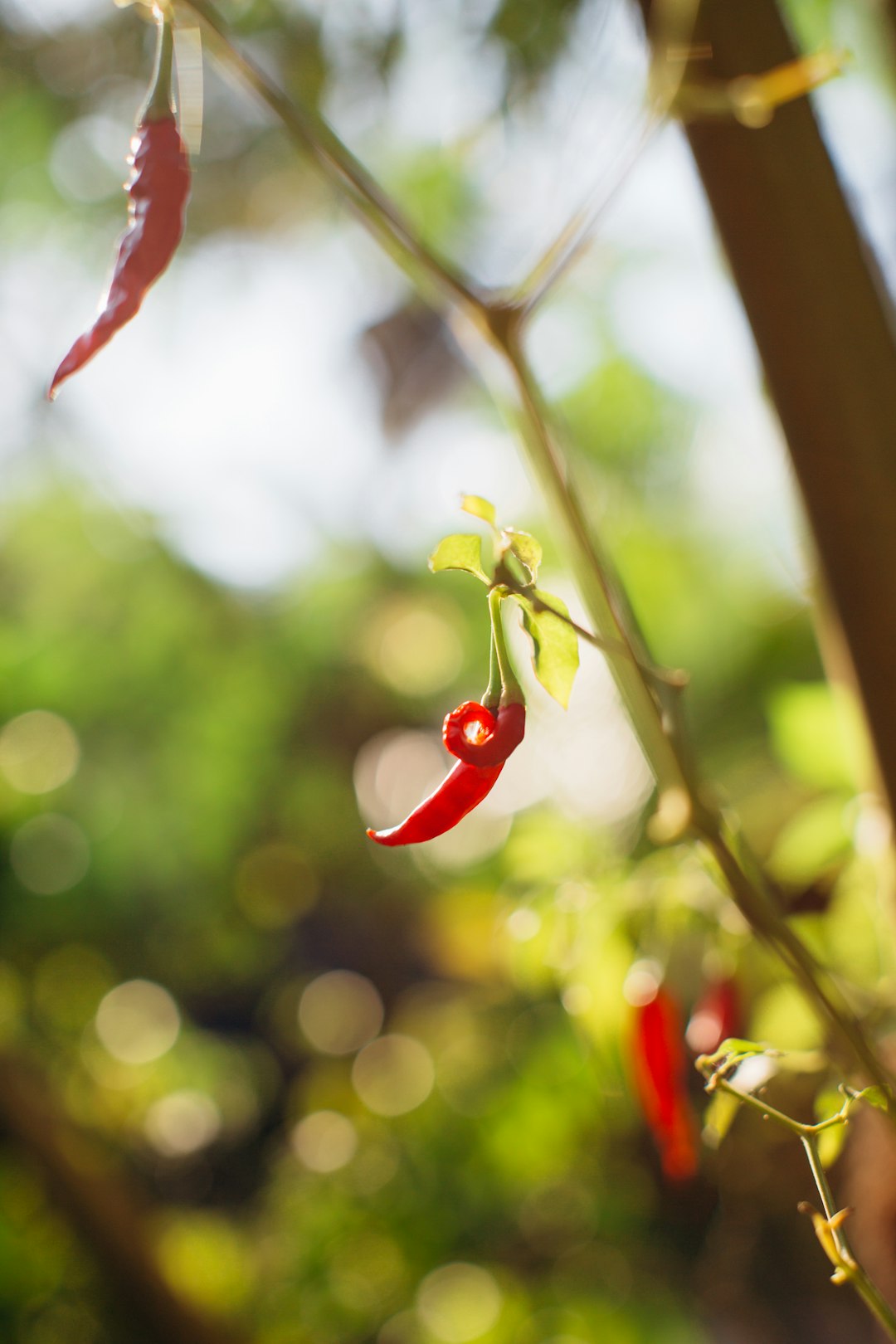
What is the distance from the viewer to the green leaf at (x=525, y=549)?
20cm

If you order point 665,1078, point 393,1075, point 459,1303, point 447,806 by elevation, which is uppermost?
point 447,806

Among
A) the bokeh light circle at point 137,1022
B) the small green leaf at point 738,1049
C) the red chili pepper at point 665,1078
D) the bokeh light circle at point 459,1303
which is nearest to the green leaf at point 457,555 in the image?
the small green leaf at point 738,1049

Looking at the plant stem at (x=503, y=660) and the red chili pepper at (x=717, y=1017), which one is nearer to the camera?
the plant stem at (x=503, y=660)

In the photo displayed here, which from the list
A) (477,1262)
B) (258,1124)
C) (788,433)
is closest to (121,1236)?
(477,1262)

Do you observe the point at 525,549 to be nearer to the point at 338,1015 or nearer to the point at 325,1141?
the point at 325,1141

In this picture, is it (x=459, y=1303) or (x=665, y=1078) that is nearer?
(x=665, y=1078)

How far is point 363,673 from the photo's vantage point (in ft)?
6.11

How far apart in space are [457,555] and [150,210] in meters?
0.12

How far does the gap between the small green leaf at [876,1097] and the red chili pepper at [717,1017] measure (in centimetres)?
15

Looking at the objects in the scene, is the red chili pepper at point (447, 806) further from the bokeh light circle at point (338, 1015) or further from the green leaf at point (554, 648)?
the bokeh light circle at point (338, 1015)

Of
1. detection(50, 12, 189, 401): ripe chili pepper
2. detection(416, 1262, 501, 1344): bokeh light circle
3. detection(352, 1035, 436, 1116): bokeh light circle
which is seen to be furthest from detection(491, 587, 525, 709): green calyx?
detection(352, 1035, 436, 1116): bokeh light circle

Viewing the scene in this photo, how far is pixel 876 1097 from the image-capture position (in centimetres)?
22

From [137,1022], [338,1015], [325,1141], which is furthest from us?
[338,1015]

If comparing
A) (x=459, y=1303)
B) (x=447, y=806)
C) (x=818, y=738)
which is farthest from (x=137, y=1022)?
(x=447, y=806)
